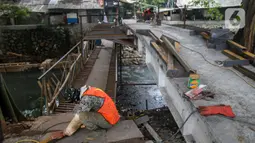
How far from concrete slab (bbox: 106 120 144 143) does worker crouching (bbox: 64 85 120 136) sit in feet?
0.45

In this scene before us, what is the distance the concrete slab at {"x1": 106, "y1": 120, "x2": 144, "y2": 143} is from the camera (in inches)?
136

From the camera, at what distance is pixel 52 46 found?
2181cm

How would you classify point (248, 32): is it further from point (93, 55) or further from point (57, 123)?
point (93, 55)

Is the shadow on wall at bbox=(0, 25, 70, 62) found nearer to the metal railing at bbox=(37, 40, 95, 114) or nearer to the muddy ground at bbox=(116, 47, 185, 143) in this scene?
the muddy ground at bbox=(116, 47, 185, 143)

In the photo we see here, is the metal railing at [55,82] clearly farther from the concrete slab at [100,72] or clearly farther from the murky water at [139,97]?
the murky water at [139,97]

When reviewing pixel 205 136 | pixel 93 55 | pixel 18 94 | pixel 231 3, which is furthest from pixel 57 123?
pixel 231 3

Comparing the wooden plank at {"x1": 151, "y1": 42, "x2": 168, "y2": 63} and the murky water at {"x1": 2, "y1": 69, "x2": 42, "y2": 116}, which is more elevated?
the wooden plank at {"x1": 151, "y1": 42, "x2": 168, "y2": 63}

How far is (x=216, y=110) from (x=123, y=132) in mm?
1794

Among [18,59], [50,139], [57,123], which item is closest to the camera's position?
[50,139]

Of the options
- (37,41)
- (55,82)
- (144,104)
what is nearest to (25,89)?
(37,41)

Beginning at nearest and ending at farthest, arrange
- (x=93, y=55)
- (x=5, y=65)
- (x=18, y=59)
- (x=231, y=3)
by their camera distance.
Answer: (x=93, y=55) → (x=231, y=3) → (x=5, y=65) → (x=18, y=59)

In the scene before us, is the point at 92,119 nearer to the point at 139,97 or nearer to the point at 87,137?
the point at 87,137

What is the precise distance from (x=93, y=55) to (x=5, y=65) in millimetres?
10036

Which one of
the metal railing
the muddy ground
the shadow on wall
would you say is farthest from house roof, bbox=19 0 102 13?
the metal railing
